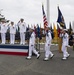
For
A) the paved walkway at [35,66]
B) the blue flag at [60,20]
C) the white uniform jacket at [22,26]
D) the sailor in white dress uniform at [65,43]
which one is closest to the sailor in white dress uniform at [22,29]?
the white uniform jacket at [22,26]

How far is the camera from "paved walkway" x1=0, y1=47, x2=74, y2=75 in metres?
13.7

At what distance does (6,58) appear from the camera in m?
16.7

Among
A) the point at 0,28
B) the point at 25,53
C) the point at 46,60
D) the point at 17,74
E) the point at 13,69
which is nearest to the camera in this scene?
the point at 17,74

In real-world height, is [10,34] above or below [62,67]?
above

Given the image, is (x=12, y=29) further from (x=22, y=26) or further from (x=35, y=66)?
(x=35, y=66)

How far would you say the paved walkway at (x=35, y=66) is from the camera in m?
13.7

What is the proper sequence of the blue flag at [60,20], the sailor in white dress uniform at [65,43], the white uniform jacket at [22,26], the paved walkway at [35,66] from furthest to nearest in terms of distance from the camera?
1. the white uniform jacket at [22,26]
2. the blue flag at [60,20]
3. the sailor in white dress uniform at [65,43]
4. the paved walkway at [35,66]

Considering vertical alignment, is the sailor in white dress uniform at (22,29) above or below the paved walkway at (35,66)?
above

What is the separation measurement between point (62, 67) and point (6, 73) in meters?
3.01

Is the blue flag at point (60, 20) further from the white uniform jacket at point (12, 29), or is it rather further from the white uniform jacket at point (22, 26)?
the white uniform jacket at point (12, 29)

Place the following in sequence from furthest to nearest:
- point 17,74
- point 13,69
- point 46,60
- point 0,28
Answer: point 0,28 < point 46,60 < point 13,69 < point 17,74

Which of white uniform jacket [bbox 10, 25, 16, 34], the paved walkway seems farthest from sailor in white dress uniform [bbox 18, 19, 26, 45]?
the paved walkway

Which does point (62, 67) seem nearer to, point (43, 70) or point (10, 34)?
point (43, 70)

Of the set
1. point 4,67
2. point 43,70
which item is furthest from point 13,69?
point 43,70
